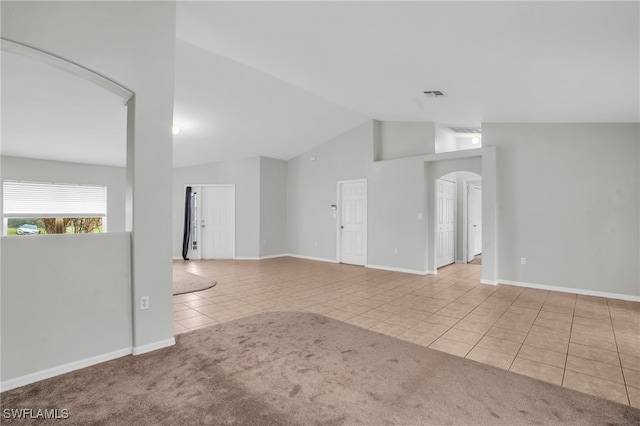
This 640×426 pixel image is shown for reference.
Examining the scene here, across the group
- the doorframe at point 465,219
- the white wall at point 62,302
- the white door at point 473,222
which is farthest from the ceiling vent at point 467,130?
the white wall at point 62,302

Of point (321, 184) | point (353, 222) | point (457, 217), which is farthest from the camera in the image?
point (321, 184)

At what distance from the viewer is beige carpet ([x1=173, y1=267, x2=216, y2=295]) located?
529cm

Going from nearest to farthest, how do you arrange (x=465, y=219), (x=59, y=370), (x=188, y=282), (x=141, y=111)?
(x=59, y=370) < (x=141, y=111) < (x=188, y=282) < (x=465, y=219)

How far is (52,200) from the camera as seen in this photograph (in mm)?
7395

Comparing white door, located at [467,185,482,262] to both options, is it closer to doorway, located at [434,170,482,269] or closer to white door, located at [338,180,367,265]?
doorway, located at [434,170,482,269]

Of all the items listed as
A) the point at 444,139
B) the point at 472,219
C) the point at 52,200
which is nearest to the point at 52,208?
the point at 52,200

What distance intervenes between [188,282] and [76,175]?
4.54 metres

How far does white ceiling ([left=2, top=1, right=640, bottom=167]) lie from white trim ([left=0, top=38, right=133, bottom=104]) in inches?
42.9

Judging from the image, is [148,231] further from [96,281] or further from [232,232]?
[232,232]

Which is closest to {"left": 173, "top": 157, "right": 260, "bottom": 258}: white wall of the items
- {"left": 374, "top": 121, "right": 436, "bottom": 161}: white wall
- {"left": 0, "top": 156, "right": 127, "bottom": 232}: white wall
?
{"left": 0, "top": 156, "right": 127, "bottom": 232}: white wall

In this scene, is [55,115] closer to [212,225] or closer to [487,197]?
[212,225]

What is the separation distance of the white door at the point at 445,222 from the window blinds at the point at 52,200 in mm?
8203

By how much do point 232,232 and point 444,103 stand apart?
19.7ft

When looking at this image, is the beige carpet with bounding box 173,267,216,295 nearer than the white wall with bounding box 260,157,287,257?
Yes
